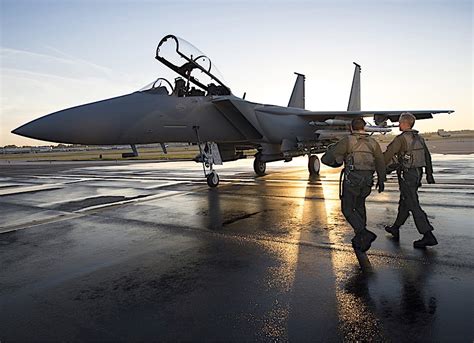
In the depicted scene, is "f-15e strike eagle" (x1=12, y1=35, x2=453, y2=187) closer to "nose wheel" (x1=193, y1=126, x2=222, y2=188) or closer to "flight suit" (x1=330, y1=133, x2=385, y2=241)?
"nose wheel" (x1=193, y1=126, x2=222, y2=188)

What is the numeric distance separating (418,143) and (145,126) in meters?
6.41

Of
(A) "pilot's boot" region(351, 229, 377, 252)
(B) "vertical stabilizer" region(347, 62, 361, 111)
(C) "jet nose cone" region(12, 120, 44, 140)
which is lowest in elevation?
(A) "pilot's boot" region(351, 229, 377, 252)

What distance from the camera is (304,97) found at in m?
18.4

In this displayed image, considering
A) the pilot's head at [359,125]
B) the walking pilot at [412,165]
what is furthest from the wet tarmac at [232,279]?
the pilot's head at [359,125]

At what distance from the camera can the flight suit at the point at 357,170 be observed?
4.03 m

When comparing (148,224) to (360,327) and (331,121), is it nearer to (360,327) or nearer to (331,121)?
(360,327)

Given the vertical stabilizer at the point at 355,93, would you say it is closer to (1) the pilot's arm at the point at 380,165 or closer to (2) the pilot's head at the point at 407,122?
(2) the pilot's head at the point at 407,122

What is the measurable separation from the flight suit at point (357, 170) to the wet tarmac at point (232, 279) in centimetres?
47

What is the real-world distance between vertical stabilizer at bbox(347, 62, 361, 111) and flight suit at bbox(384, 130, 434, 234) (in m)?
16.0

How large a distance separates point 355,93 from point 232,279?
60.7 ft

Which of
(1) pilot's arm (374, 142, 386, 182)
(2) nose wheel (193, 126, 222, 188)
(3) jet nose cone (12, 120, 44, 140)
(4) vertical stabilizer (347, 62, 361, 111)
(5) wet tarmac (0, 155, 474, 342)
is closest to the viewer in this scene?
(5) wet tarmac (0, 155, 474, 342)

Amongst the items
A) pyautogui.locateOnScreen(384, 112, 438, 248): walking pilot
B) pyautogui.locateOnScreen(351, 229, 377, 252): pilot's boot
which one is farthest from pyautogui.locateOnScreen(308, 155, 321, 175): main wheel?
pyautogui.locateOnScreen(351, 229, 377, 252): pilot's boot

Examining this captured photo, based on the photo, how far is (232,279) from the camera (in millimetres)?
3404

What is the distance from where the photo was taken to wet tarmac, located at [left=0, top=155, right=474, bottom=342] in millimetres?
2484
